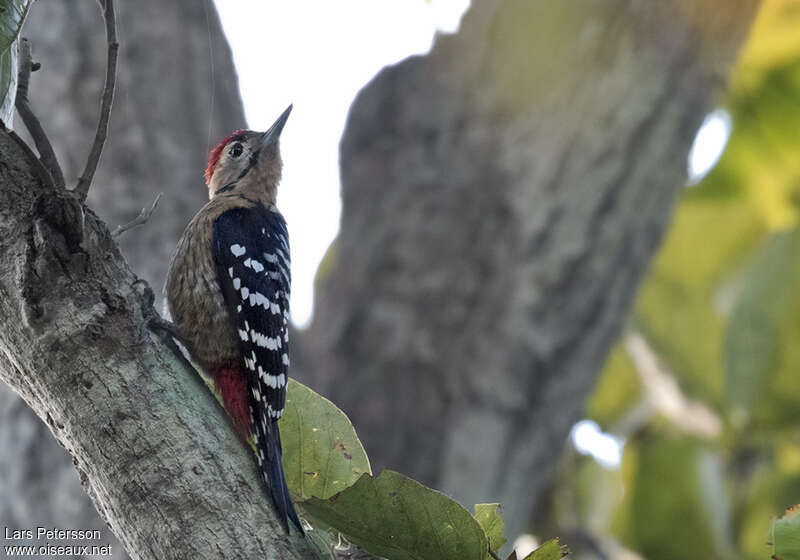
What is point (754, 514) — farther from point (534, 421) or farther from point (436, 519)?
point (436, 519)

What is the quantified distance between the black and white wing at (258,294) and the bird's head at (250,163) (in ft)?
1.31

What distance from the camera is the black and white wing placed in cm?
286

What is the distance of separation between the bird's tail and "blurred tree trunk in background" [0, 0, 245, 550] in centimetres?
182

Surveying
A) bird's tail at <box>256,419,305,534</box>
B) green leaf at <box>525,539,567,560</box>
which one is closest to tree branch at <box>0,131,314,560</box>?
bird's tail at <box>256,419,305,534</box>

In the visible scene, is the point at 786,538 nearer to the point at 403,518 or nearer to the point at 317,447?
the point at 403,518

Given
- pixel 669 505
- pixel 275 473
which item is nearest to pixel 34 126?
pixel 275 473

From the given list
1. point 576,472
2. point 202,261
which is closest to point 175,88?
point 202,261

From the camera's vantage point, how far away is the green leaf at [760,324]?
4621 millimetres

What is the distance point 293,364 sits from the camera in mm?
4965

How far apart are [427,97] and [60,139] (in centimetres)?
214

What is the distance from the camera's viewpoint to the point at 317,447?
2.14 meters

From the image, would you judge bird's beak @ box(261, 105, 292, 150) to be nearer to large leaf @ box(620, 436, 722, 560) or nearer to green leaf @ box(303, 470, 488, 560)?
large leaf @ box(620, 436, 722, 560)

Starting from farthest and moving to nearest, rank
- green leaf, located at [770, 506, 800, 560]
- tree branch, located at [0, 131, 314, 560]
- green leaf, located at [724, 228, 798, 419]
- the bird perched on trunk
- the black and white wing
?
green leaf, located at [724, 228, 798, 419]
the bird perched on trunk
the black and white wing
tree branch, located at [0, 131, 314, 560]
green leaf, located at [770, 506, 800, 560]

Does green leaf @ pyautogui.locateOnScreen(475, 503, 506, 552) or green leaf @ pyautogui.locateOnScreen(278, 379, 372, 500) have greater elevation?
green leaf @ pyautogui.locateOnScreen(278, 379, 372, 500)
